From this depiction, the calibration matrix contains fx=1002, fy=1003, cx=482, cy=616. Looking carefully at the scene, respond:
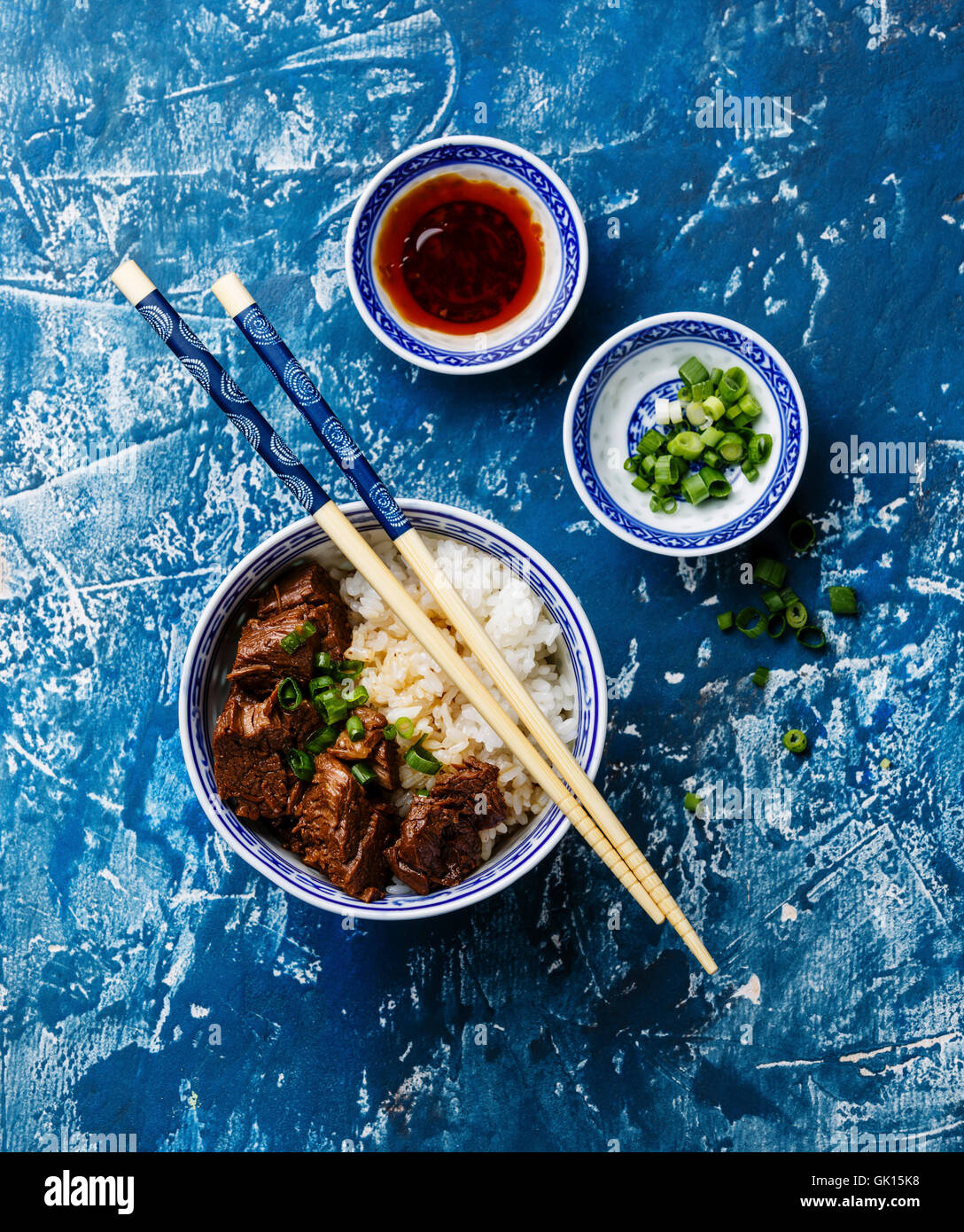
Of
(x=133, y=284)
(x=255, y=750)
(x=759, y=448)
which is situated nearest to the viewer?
(x=133, y=284)

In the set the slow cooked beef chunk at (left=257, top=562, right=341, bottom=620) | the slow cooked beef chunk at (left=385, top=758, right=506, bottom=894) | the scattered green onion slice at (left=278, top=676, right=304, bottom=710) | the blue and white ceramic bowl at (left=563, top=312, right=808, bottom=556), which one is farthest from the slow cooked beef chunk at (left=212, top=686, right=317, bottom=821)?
the blue and white ceramic bowl at (left=563, top=312, right=808, bottom=556)

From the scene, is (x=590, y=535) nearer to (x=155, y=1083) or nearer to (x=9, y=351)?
(x=9, y=351)

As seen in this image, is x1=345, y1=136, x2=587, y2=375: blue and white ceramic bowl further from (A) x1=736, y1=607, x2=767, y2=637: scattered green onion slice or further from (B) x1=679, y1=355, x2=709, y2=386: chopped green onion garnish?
(A) x1=736, y1=607, x2=767, y2=637: scattered green onion slice

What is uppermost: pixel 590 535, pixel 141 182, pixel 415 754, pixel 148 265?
pixel 141 182

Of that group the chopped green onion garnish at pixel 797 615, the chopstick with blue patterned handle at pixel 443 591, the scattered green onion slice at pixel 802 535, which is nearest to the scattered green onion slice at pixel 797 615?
the chopped green onion garnish at pixel 797 615

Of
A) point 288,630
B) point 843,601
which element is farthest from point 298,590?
point 843,601

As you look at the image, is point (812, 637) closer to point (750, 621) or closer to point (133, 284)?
point (750, 621)

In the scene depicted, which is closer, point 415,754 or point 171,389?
point 415,754

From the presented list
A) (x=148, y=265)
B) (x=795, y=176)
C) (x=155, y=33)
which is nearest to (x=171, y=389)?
(x=148, y=265)
